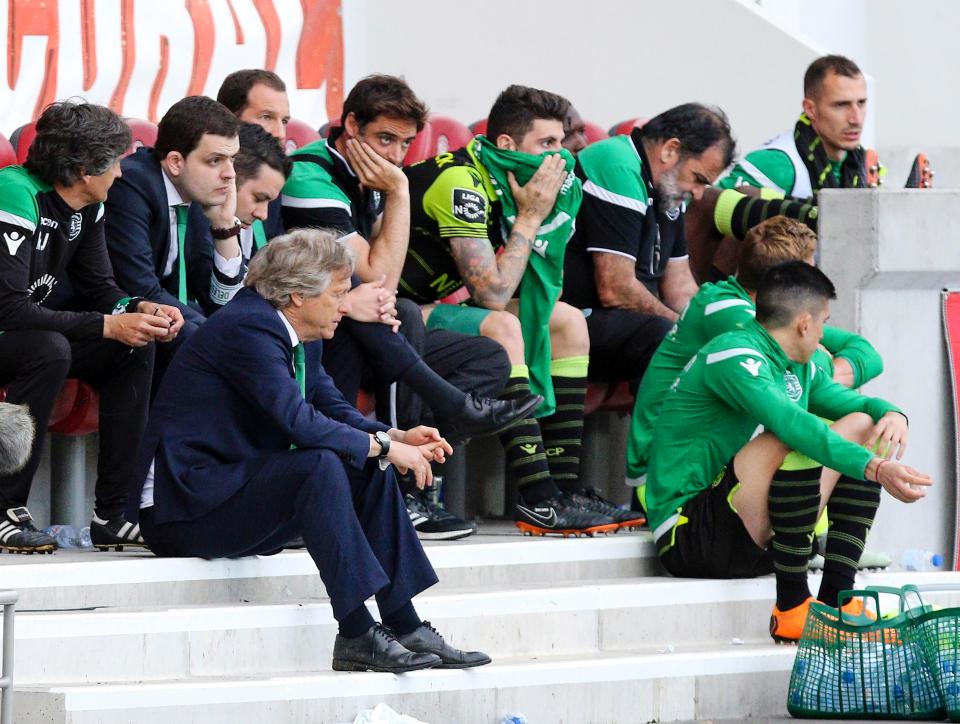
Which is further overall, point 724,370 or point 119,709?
point 724,370

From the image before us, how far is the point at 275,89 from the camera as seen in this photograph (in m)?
5.87

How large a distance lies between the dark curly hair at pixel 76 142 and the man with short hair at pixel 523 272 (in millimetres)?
1238

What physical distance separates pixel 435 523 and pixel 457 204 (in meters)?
0.99

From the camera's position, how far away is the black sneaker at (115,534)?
4855 millimetres

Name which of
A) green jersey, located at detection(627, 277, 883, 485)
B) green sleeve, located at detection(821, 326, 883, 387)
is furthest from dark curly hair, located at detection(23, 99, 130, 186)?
green sleeve, located at detection(821, 326, 883, 387)

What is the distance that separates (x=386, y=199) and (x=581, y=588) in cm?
135

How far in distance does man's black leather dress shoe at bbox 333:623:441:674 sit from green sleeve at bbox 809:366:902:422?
168cm

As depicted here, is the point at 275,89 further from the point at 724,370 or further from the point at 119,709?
the point at 119,709

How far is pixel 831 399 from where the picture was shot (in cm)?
539

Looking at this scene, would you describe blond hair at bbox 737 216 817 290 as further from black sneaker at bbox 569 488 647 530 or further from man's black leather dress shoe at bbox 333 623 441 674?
man's black leather dress shoe at bbox 333 623 441 674

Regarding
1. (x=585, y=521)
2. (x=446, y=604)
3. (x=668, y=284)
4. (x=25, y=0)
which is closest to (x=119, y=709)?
(x=446, y=604)

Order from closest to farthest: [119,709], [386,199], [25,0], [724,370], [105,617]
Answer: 1. [119,709]
2. [105,617]
3. [724,370]
4. [386,199]
5. [25,0]

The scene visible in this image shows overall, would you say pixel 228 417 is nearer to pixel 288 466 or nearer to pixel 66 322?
pixel 288 466

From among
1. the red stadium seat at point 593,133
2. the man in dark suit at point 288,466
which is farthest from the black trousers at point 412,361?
the red stadium seat at point 593,133
